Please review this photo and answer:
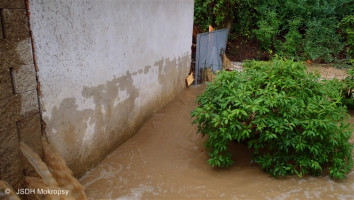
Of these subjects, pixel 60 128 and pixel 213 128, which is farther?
pixel 213 128

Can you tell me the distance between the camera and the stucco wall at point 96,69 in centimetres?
335

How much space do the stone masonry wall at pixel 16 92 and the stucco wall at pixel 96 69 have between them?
0.45 feet

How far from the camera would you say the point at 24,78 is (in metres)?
3.01

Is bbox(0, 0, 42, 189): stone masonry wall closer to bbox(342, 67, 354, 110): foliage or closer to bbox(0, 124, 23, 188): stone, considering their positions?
bbox(0, 124, 23, 188): stone

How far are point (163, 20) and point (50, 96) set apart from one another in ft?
11.6

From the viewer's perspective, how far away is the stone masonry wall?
2.80 m

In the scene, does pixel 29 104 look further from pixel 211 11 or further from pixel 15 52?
pixel 211 11

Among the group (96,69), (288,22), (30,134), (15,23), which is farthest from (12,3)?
(288,22)

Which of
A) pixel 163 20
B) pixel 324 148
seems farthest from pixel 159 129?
pixel 324 148

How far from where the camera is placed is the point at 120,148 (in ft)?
16.3

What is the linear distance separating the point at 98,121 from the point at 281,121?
2.70 meters

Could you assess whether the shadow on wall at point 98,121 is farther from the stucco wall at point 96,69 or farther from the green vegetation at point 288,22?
the green vegetation at point 288,22

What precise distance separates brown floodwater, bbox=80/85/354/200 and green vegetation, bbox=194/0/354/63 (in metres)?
8.09

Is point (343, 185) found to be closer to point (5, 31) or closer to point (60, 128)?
point (60, 128)
